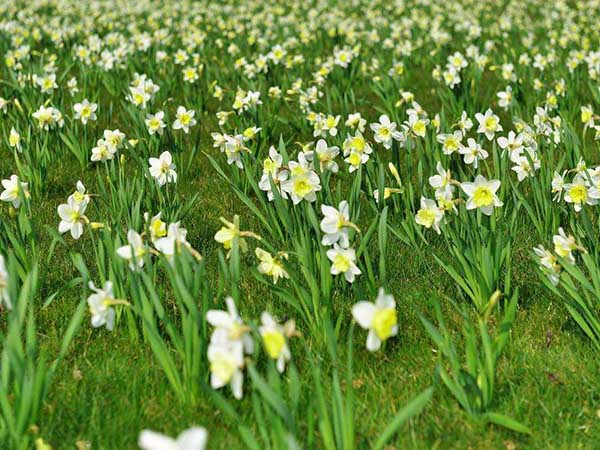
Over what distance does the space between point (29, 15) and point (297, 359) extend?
1031 cm

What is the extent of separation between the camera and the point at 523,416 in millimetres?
2258

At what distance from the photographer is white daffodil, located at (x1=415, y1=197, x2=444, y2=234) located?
282 cm

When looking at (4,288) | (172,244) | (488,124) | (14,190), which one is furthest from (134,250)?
(488,124)

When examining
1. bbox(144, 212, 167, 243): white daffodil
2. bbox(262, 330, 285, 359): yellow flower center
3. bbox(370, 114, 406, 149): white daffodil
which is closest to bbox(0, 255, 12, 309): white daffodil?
bbox(144, 212, 167, 243): white daffodil

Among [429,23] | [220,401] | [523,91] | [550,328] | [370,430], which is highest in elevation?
[220,401]

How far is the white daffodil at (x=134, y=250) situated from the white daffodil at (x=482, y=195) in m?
1.25

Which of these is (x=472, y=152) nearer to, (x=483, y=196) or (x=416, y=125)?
(x=416, y=125)

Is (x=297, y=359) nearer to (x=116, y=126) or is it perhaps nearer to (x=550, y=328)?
(x=550, y=328)

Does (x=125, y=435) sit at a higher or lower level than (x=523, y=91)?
higher

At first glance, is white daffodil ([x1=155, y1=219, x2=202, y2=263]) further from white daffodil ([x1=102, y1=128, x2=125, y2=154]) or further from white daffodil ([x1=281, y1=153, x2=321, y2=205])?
white daffodil ([x1=102, y1=128, x2=125, y2=154])

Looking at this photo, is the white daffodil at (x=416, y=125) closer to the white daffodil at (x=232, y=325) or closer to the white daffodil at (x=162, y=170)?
the white daffodil at (x=162, y=170)

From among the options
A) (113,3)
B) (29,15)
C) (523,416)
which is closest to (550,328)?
(523,416)

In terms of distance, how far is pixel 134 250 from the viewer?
239 cm

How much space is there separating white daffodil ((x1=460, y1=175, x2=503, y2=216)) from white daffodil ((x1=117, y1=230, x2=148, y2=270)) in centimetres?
125
